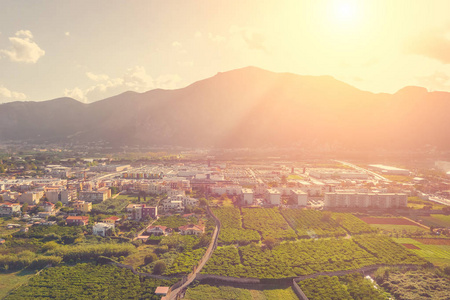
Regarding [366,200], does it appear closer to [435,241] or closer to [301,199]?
[301,199]

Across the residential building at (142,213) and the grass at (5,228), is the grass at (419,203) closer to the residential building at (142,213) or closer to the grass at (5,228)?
the residential building at (142,213)

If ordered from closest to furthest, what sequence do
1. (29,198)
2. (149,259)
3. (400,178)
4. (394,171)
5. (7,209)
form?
1. (149,259)
2. (7,209)
3. (29,198)
4. (400,178)
5. (394,171)

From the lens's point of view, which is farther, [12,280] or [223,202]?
[223,202]

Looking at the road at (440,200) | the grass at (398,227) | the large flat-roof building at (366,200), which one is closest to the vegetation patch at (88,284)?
the grass at (398,227)

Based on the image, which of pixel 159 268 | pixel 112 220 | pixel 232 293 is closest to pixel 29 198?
pixel 112 220

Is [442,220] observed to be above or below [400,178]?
below
